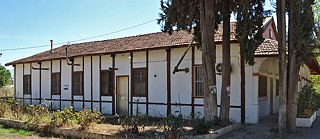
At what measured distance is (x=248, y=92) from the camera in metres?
12.0

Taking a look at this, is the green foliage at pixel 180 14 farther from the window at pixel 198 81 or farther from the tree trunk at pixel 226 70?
the window at pixel 198 81

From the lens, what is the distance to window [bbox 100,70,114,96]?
16.3m

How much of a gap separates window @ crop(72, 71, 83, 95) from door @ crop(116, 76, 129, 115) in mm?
2674

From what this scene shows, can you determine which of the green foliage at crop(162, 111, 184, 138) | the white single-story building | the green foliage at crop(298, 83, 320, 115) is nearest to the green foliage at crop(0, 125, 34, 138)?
the green foliage at crop(162, 111, 184, 138)

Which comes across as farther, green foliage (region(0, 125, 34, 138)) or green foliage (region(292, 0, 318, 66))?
green foliage (region(0, 125, 34, 138))

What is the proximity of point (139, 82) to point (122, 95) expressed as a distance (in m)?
1.60

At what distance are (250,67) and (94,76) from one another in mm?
8620

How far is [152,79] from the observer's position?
14.6 meters

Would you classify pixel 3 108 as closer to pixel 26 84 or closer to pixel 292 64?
pixel 26 84

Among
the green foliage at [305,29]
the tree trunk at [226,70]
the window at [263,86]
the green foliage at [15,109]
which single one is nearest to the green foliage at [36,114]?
the green foliage at [15,109]

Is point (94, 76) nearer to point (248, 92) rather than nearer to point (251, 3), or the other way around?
point (248, 92)

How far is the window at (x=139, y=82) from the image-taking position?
14991 millimetres

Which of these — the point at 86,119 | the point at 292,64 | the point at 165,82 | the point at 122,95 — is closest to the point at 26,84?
the point at 122,95

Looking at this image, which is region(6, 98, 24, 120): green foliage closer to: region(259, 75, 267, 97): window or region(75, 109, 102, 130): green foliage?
region(75, 109, 102, 130): green foliage
